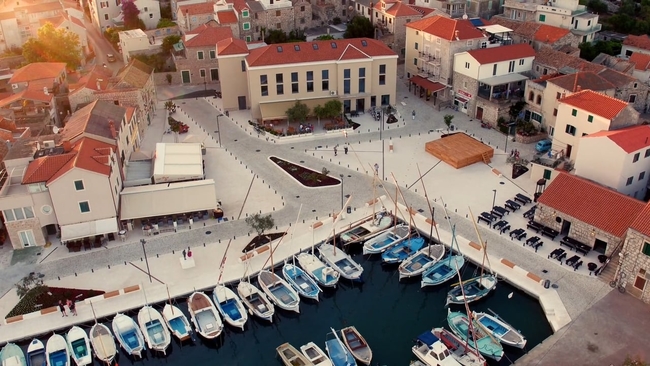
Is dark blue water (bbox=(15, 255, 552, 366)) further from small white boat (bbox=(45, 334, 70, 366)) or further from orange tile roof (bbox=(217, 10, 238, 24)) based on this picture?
orange tile roof (bbox=(217, 10, 238, 24))

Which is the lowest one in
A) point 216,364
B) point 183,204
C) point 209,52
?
point 216,364

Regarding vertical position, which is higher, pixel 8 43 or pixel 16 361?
pixel 8 43

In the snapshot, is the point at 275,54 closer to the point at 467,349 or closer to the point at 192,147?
the point at 192,147

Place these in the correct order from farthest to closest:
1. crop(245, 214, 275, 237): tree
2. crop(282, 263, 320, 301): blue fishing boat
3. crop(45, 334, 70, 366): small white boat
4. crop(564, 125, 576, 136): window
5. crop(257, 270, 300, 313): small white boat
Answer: crop(564, 125, 576, 136): window, crop(245, 214, 275, 237): tree, crop(282, 263, 320, 301): blue fishing boat, crop(257, 270, 300, 313): small white boat, crop(45, 334, 70, 366): small white boat

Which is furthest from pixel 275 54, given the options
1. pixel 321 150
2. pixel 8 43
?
pixel 8 43

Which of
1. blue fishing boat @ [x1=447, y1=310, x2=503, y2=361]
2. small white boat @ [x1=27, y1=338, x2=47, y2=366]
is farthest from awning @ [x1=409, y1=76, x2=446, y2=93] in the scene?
small white boat @ [x1=27, y1=338, x2=47, y2=366]

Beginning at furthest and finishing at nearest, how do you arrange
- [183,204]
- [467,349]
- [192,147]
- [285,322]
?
[192,147] → [183,204] → [285,322] → [467,349]

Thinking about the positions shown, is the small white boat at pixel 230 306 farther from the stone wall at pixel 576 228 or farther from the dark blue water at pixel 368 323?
the stone wall at pixel 576 228
